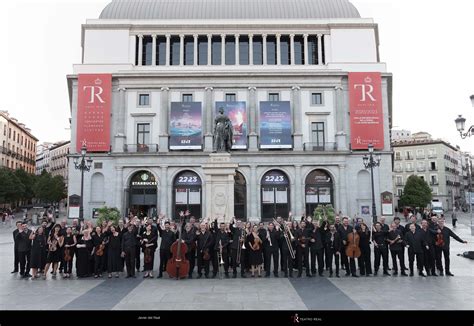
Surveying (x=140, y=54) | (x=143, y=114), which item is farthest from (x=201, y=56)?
(x=143, y=114)

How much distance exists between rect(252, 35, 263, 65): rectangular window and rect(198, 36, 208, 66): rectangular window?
18.5 feet

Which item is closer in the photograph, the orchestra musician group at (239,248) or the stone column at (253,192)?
the orchestra musician group at (239,248)

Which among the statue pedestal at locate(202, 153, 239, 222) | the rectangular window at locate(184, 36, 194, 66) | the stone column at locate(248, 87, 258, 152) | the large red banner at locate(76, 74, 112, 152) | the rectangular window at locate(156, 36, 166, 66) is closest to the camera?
the statue pedestal at locate(202, 153, 239, 222)

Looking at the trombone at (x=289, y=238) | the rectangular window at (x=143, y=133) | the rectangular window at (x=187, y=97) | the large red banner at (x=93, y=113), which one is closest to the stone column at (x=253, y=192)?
the rectangular window at (x=187, y=97)

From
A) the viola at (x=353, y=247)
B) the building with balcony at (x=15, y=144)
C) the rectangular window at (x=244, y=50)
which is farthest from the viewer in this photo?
the building with balcony at (x=15, y=144)

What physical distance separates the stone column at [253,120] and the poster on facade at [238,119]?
2.45 feet

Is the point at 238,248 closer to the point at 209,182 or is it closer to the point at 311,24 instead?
the point at 209,182

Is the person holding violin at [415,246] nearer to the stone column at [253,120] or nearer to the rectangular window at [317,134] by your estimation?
the stone column at [253,120]

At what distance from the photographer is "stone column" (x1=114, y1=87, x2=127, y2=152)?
4234 centimetres

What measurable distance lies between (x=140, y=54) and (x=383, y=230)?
129ft

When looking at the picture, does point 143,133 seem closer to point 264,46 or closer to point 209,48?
point 209,48

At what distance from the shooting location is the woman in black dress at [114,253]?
498 inches

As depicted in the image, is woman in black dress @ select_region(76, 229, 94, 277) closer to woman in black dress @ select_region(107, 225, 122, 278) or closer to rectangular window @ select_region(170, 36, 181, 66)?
woman in black dress @ select_region(107, 225, 122, 278)

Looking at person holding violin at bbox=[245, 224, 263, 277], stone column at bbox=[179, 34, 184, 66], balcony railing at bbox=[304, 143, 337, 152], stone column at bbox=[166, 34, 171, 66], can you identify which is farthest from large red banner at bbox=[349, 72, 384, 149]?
person holding violin at bbox=[245, 224, 263, 277]
